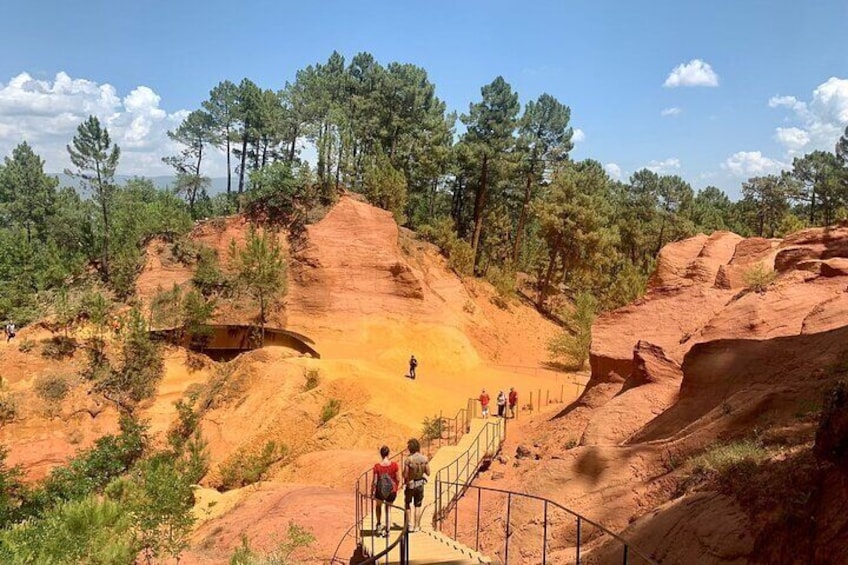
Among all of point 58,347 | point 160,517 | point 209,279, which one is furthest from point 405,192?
point 160,517

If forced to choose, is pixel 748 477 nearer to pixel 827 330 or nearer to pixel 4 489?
pixel 827 330

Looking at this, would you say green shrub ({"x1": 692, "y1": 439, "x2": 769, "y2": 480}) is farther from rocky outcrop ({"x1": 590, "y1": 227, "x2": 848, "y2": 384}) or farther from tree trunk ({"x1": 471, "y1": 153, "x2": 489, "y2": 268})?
tree trunk ({"x1": 471, "y1": 153, "x2": 489, "y2": 268})

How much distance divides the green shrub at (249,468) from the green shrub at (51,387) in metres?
12.6

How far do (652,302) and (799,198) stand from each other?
44.4 m

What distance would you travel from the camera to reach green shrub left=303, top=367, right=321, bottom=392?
24.9 m

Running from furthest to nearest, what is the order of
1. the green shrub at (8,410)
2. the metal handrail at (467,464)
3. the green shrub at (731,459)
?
the green shrub at (8,410)
the metal handrail at (467,464)
the green shrub at (731,459)

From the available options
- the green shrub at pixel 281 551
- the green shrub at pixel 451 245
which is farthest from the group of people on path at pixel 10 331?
the green shrub at pixel 451 245

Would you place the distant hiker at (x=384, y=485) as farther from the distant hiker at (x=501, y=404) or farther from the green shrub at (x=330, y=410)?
the green shrub at (x=330, y=410)

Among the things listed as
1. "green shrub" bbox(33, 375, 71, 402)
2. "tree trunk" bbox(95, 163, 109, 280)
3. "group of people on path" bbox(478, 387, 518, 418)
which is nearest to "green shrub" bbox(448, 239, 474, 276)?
"group of people on path" bbox(478, 387, 518, 418)

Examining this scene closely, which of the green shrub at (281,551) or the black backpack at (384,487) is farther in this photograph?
the black backpack at (384,487)

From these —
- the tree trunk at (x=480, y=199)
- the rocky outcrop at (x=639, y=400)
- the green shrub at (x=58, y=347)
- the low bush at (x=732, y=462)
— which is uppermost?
the tree trunk at (x=480, y=199)

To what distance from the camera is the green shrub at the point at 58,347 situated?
102 ft

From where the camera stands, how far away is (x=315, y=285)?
36406mm

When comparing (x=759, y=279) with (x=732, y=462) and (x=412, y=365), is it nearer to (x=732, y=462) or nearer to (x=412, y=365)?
(x=732, y=462)
